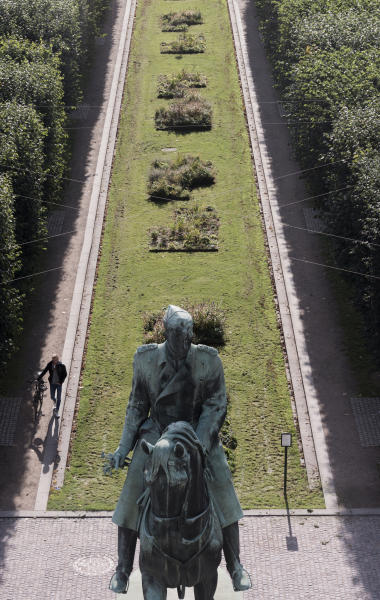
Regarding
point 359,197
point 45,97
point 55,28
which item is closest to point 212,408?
point 359,197

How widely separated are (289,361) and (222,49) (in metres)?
40.5

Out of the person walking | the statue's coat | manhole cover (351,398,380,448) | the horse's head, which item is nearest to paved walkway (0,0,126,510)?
the person walking

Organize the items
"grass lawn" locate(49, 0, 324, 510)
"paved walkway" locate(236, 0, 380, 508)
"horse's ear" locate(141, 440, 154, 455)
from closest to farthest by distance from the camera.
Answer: "horse's ear" locate(141, 440, 154, 455) → "paved walkway" locate(236, 0, 380, 508) → "grass lawn" locate(49, 0, 324, 510)

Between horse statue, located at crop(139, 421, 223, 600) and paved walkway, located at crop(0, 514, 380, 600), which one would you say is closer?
horse statue, located at crop(139, 421, 223, 600)

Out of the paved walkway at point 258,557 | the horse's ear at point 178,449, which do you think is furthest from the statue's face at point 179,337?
the paved walkway at point 258,557

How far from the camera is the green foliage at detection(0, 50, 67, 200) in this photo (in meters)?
49.7

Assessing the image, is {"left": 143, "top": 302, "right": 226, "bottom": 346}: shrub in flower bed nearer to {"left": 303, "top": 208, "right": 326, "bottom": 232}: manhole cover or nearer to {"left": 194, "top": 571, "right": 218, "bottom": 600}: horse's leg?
{"left": 303, "top": 208, "right": 326, "bottom": 232}: manhole cover

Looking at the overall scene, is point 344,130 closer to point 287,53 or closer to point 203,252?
point 203,252

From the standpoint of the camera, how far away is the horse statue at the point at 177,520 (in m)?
19.3

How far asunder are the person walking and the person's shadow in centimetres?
76

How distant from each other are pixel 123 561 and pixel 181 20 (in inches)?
2578

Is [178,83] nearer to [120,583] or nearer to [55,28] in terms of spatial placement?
[55,28]

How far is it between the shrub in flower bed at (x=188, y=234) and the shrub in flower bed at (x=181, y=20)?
3173 centimetres

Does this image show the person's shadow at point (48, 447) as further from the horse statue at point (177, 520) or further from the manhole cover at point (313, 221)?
the manhole cover at point (313, 221)
